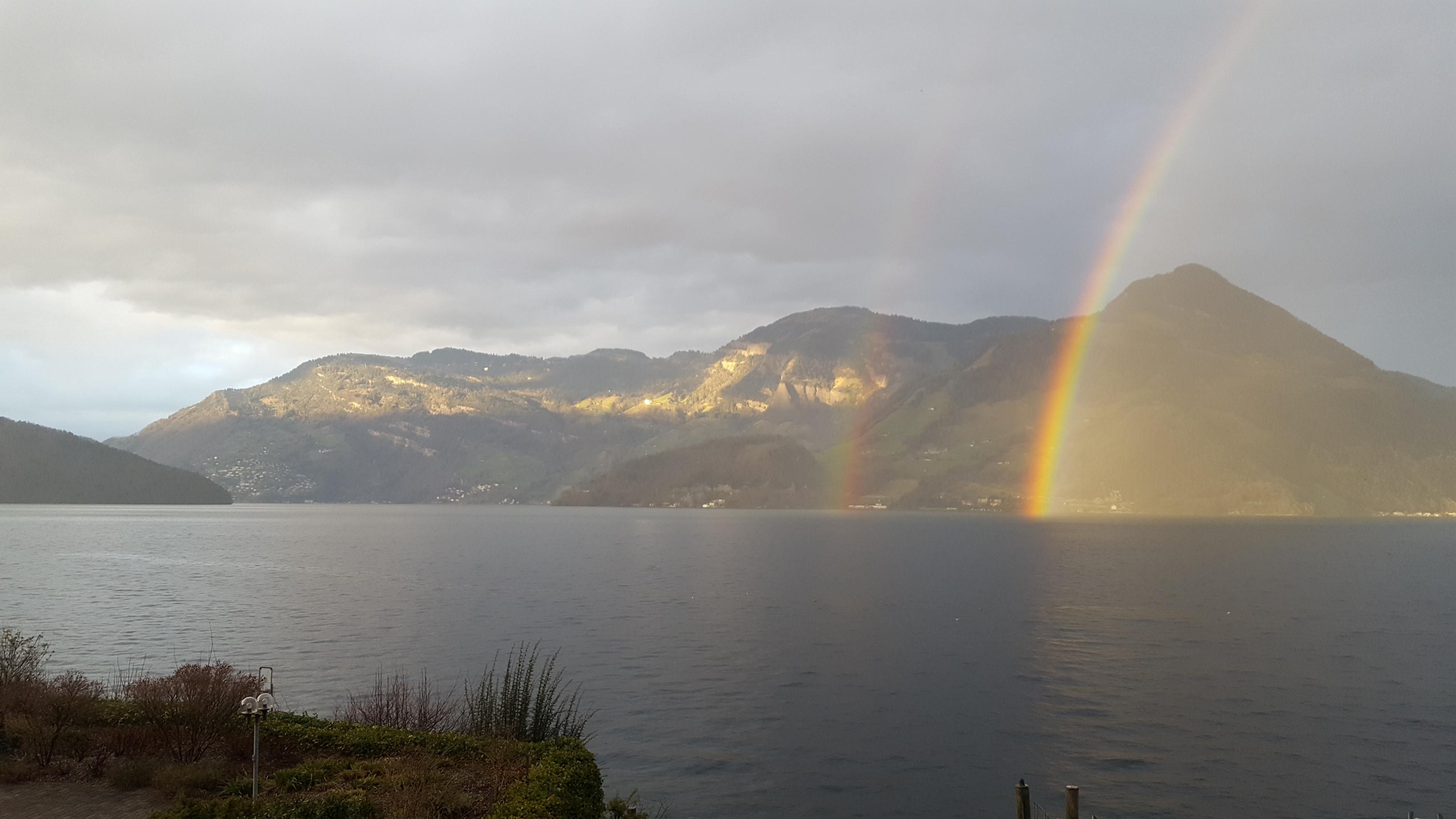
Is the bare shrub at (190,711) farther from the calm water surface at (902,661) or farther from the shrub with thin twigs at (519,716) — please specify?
the calm water surface at (902,661)

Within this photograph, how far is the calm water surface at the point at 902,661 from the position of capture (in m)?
30.5

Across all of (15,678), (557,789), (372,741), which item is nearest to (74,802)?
(372,741)

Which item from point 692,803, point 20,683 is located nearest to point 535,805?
point 692,803

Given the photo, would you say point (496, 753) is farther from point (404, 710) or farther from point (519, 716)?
point (404, 710)

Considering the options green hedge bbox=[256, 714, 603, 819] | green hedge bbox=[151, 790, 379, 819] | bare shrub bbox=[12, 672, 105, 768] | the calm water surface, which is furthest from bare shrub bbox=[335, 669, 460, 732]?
green hedge bbox=[151, 790, 379, 819]

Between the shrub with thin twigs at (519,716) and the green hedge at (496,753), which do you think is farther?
the shrub with thin twigs at (519,716)

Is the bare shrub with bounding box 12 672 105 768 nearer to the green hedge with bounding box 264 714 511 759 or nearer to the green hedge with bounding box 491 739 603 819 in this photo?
the green hedge with bounding box 264 714 511 759

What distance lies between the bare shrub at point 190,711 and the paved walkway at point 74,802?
168 centimetres

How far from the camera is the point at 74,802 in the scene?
18984 mm

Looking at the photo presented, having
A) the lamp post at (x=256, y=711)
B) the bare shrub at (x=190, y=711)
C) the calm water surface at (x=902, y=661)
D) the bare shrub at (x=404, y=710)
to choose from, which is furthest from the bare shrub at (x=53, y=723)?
the calm water surface at (x=902, y=661)

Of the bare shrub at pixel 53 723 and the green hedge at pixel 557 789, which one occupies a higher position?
the bare shrub at pixel 53 723

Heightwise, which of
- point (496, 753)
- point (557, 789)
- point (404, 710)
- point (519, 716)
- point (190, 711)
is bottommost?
point (404, 710)

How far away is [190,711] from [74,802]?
124 inches

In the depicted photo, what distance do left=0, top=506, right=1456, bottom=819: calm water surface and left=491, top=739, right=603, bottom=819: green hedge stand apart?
772 centimetres
